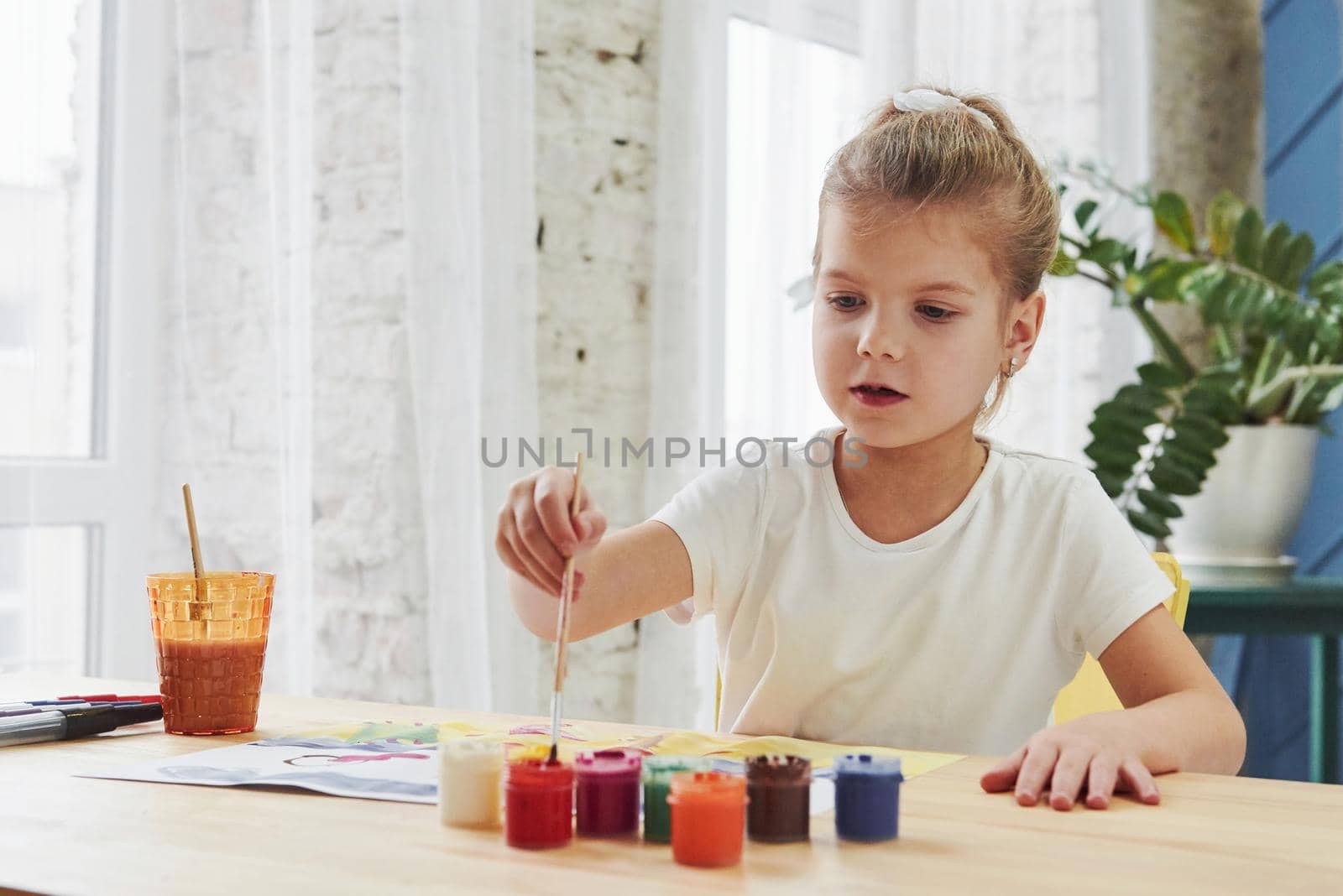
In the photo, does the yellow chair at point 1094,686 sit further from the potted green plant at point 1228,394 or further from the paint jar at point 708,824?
the potted green plant at point 1228,394

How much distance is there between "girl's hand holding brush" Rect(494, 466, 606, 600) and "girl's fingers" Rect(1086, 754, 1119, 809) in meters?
0.38

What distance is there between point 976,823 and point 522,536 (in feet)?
1.32

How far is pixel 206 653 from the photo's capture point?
1150mm

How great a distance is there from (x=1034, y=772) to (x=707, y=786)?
0.95 feet

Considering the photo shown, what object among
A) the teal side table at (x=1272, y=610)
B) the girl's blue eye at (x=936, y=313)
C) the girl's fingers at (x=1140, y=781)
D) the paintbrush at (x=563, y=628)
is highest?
the girl's blue eye at (x=936, y=313)

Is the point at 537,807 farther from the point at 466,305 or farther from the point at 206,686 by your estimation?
the point at 466,305

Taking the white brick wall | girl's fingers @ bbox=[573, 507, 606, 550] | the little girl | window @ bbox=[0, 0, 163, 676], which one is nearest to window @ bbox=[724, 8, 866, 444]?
the white brick wall

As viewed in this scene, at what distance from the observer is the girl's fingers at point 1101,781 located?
2.95 feet

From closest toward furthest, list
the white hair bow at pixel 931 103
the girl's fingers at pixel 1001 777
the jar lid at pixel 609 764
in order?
the jar lid at pixel 609 764 < the girl's fingers at pixel 1001 777 < the white hair bow at pixel 931 103

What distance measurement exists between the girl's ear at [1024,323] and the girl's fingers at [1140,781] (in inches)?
26.5

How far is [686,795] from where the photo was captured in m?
0.76

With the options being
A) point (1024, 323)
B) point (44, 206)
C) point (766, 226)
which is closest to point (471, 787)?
point (1024, 323)

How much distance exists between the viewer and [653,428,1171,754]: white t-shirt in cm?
138

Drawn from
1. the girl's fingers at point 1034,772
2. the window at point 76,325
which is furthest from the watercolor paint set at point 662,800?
the window at point 76,325
